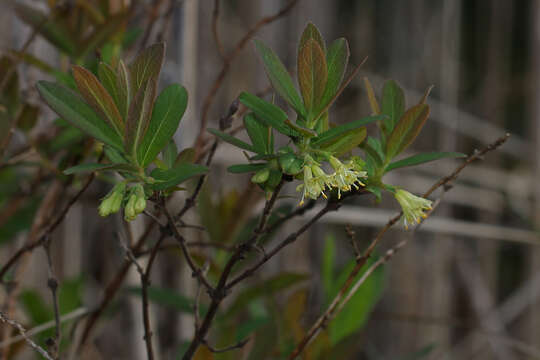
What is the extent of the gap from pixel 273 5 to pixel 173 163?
100 cm

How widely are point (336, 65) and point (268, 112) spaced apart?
0.04 meters

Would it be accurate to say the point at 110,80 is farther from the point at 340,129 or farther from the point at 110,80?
the point at 340,129

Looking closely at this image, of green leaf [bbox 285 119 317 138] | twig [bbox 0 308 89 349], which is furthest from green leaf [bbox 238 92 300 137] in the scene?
twig [bbox 0 308 89 349]

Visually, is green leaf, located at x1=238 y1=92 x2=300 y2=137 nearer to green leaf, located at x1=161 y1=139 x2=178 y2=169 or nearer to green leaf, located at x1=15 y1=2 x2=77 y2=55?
green leaf, located at x1=161 y1=139 x2=178 y2=169

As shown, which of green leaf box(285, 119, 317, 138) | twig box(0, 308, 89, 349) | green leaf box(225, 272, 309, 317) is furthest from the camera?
green leaf box(225, 272, 309, 317)

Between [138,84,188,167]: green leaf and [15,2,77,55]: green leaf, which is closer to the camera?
[138,84,188,167]: green leaf

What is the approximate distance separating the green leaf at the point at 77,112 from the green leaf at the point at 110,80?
14 mm

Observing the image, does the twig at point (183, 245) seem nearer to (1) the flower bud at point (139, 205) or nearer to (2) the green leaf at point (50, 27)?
(1) the flower bud at point (139, 205)

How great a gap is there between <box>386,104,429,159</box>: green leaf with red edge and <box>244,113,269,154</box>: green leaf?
2.7 inches

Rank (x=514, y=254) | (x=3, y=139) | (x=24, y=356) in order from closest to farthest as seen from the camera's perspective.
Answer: (x=3, y=139) < (x=24, y=356) < (x=514, y=254)

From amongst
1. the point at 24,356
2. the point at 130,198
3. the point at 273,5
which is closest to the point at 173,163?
the point at 130,198

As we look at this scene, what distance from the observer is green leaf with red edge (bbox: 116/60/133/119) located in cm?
22

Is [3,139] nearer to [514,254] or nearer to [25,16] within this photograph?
[25,16]

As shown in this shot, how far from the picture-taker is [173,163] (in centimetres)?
26
